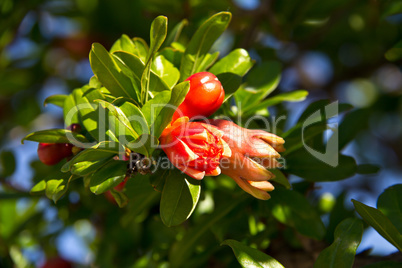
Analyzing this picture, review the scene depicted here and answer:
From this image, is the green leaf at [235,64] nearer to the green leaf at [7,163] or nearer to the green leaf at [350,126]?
the green leaf at [350,126]

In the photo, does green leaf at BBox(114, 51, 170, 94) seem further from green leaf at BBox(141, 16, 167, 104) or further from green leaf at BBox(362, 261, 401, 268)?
green leaf at BBox(362, 261, 401, 268)

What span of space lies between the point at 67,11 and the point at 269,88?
1.38m

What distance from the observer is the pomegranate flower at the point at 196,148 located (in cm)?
99

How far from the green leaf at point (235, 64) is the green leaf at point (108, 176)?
382 millimetres

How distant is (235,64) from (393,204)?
57cm

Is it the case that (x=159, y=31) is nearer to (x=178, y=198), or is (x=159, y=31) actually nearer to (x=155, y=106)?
(x=155, y=106)

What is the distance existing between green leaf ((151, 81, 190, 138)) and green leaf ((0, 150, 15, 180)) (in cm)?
123

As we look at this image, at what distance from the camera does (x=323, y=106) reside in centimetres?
129

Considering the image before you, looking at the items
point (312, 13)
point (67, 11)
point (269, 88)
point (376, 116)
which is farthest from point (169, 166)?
point (376, 116)

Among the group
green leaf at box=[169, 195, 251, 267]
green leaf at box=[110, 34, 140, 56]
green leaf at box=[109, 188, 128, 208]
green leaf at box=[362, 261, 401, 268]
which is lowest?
green leaf at box=[169, 195, 251, 267]

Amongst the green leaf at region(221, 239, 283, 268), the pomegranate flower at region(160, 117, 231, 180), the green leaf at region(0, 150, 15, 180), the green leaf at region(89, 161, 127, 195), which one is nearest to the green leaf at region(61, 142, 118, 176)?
the green leaf at region(89, 161, 127, 195)

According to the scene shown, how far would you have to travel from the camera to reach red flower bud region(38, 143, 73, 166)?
1.20 metres

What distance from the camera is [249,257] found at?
996mm

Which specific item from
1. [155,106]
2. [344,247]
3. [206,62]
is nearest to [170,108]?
[155,106]
